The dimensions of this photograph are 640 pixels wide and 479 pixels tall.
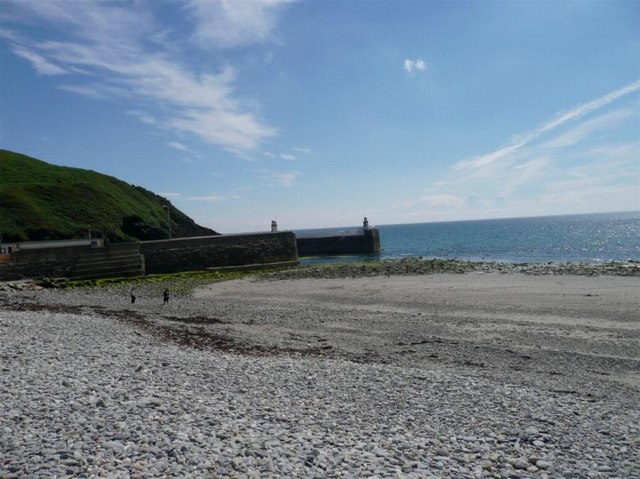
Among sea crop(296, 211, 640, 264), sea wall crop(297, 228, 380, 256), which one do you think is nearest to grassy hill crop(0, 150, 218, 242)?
sea wall crop(297, 228, 380, 256)

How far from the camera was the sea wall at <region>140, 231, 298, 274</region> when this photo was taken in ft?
115

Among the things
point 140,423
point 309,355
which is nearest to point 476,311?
point 309,355

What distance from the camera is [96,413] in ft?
22.1

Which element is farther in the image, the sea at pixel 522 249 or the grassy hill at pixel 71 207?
the grassy hill at pixel 71 207

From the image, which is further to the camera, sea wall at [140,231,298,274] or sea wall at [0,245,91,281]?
sea wall at [140,231,298,274]

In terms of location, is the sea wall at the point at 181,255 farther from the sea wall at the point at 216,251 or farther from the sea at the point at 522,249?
the sea at the point at 522,249

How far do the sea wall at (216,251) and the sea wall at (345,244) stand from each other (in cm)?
2298

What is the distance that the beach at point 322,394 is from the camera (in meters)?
5.83

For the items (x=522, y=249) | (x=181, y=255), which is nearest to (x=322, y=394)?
(x=181, y=255)

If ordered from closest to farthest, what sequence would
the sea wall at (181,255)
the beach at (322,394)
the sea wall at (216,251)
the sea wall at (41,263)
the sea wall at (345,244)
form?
the beach at (322,394)
the sea wall at (41,263)
the sea wall at (181,255)
the sea wall at (216,251)
the sea wall at (345,244)

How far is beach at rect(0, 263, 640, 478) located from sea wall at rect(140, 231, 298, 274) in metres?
15.7

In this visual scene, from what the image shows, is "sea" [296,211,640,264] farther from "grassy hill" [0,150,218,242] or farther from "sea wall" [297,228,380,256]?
"grassy hill" [0,150,218,242]

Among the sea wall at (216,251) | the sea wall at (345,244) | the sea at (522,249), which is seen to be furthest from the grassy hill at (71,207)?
the sea wall at (216,251)

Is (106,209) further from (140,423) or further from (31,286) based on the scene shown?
(140,423)
